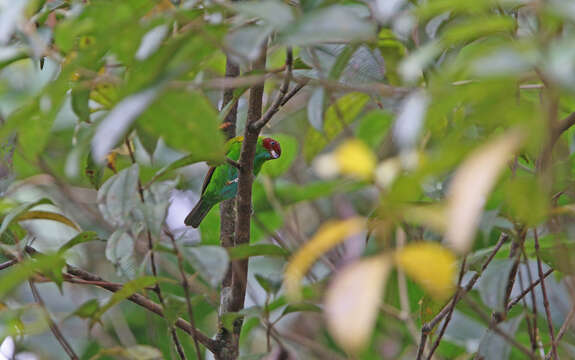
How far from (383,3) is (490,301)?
1.37 ft

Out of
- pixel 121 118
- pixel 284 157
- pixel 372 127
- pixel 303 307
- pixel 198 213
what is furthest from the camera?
pixel 198 213

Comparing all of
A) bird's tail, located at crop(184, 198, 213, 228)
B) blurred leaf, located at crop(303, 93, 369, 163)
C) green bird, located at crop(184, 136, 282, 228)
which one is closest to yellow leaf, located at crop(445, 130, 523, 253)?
blurred leaf, located at crop(303, 93, 369, 163)

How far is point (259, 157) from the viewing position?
2715 millimetres

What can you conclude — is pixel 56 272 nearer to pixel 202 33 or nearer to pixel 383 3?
pixel 202 33

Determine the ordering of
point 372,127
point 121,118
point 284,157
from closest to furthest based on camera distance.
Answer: point 121,118, point 372,127, point 284,157

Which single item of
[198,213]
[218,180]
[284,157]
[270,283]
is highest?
[270,283]

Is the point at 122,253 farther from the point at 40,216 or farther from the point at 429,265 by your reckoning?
the point at 429,265

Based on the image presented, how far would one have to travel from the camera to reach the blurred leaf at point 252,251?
1001 mm

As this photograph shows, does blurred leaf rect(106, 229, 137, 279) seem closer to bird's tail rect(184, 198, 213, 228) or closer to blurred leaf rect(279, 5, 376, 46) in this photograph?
blurred leaf rect(279, 5, 376, 46)

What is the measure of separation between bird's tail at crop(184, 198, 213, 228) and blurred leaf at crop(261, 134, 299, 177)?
0.50 m

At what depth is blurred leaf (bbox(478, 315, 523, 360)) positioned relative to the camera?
1.03 metres

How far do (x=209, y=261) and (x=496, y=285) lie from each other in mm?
389

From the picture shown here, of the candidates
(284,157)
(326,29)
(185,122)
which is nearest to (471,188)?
(326,29)

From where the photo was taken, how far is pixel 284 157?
6.79ft
